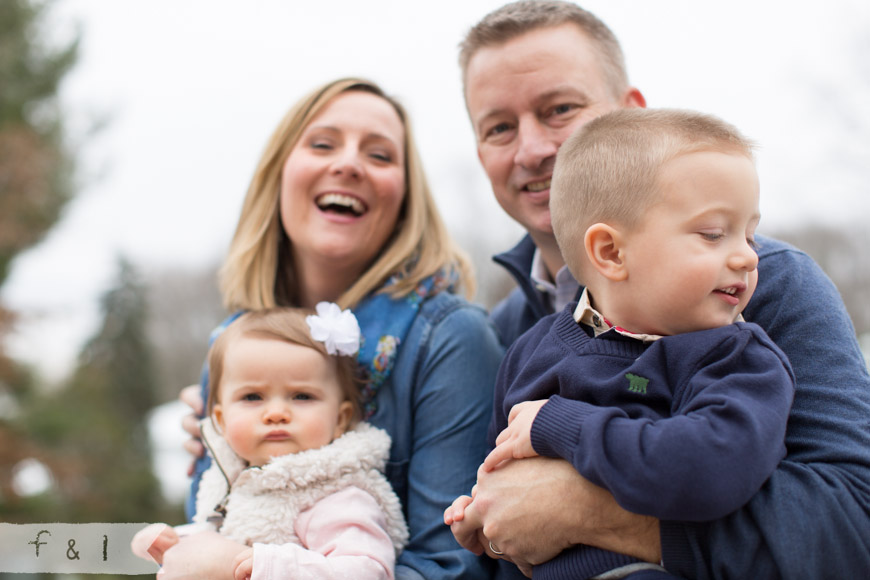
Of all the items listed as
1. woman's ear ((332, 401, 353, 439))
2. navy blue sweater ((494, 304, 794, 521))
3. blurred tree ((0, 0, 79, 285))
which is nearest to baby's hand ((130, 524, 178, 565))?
woman's ear ((332, 401, 353, 439))

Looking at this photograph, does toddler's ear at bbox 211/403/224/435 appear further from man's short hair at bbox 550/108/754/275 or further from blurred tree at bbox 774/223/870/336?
blurred tree at bbox 774/223/870/336

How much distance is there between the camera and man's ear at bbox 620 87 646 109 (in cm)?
280

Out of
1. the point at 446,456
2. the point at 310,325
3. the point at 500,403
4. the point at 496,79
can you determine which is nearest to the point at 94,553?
the point at 310,325

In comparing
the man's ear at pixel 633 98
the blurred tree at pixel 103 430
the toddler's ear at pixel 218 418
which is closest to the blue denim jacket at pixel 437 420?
the toddler's ear at pixel 218 418

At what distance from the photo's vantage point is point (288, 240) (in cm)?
319

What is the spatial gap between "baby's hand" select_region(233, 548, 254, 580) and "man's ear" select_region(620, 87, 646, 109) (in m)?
2.14

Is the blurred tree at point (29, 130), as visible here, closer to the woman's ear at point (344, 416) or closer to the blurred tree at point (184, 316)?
the woman's ear at point (344, 416)

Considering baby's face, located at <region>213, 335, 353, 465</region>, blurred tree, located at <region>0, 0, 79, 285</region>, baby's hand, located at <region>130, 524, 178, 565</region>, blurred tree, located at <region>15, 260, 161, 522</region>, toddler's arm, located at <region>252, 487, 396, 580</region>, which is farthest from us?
blurred tree, located at <region>15, 260, 161, 522</region>

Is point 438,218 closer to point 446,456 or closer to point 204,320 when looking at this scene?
point 446,456

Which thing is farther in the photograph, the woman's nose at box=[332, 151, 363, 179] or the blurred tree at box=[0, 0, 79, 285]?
the blurred tree at box=[0, 0, 79, 285]

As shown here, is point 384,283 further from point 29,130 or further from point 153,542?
point 29,130

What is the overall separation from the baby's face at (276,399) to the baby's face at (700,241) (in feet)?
3.89

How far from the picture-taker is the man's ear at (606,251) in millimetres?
1752

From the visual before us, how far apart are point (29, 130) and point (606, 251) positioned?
1388 cm
